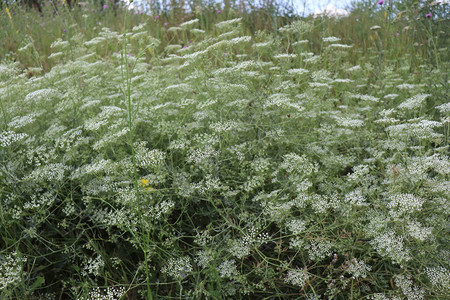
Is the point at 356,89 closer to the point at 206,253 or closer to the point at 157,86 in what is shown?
the point at 157,86

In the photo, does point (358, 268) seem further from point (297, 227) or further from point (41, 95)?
point (41, 95)

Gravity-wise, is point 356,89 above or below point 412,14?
below

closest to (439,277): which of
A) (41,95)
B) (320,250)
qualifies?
(320,250)

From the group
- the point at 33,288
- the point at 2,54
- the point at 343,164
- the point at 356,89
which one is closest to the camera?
the point at 33,288

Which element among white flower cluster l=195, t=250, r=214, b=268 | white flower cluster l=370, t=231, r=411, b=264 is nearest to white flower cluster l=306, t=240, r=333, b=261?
white flower cluster l=370, t=231, r=411, b=264

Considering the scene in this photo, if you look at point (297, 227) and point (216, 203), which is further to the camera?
point (216, 203)

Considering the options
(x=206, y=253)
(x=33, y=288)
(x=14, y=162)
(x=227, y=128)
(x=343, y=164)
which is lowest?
(x=33, y=288)

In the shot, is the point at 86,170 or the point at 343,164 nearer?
the point at 86,170

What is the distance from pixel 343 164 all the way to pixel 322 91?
898mm

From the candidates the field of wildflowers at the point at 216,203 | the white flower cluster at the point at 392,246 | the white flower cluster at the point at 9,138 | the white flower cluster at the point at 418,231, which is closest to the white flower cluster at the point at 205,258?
the field of wildflowers at the point at 216,203

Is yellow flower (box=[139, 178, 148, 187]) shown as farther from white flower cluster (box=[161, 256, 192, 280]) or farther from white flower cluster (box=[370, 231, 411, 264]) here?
white flower cluster (box=[370, 231, 411, 264])

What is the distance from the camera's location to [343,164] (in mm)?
2219

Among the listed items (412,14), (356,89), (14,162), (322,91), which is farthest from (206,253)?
(412,14)

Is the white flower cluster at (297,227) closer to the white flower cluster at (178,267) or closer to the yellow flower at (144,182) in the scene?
the white flower cluster at (178,267)
